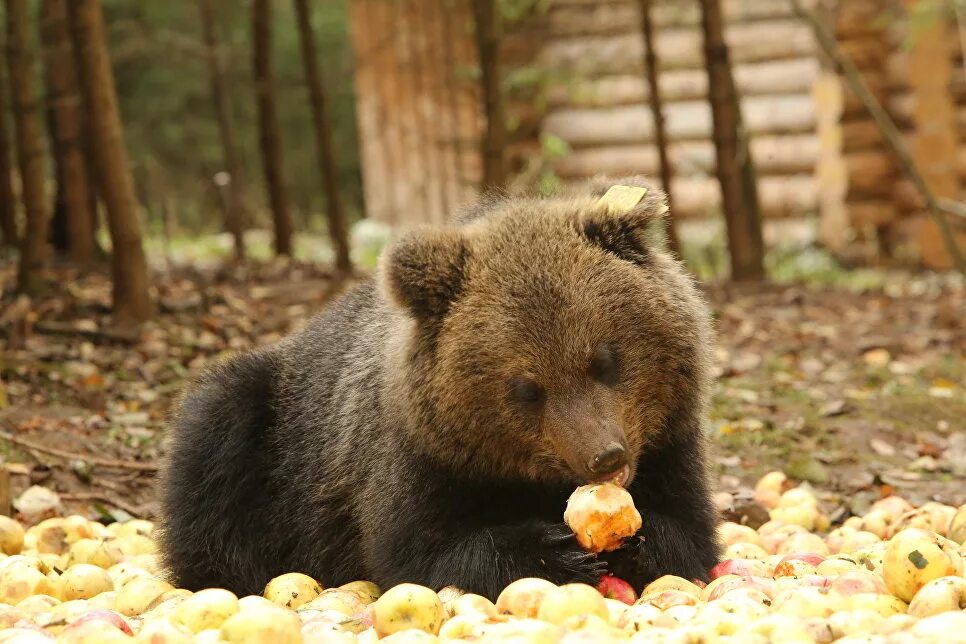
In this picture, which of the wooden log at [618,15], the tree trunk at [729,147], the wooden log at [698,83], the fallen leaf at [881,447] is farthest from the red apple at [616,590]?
the wooden log at [618,15]

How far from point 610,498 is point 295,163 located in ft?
67.0

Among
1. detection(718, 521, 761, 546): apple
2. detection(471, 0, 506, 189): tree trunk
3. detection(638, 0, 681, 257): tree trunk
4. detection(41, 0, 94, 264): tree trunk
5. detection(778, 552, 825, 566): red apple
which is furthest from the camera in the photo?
detection(638, 0, 681, 257): tree trunk

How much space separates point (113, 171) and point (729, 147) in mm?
6404

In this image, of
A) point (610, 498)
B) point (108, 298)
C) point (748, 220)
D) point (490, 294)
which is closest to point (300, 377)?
point (490, 294)

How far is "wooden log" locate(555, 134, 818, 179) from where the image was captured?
1647 cm

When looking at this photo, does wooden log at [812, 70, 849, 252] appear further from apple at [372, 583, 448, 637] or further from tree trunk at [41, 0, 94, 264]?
apple at [372, 583, 448, 637]

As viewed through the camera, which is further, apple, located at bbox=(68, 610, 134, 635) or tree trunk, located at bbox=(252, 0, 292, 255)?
tree trunk, located at bbox=(252, 0, 292, 255)

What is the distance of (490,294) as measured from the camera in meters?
3.80

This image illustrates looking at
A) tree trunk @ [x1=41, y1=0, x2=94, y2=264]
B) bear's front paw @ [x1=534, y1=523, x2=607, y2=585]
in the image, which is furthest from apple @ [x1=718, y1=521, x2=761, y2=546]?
tree trunk @ [x1=41, y1=0, x2=94, y2=264]

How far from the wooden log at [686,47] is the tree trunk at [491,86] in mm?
7325

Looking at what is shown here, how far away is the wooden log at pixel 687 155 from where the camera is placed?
1647 centimetres

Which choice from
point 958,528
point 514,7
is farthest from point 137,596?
point 514,7

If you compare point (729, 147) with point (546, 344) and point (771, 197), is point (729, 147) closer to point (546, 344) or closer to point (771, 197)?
point (771, 197)

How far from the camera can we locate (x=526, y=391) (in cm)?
368
